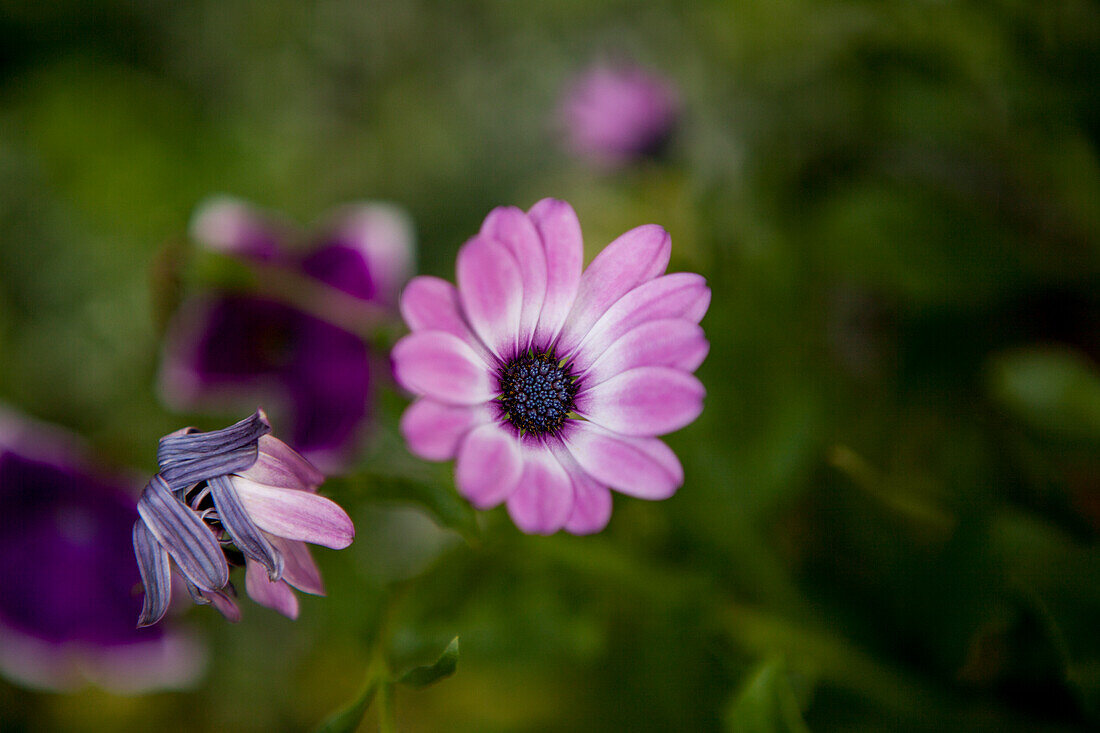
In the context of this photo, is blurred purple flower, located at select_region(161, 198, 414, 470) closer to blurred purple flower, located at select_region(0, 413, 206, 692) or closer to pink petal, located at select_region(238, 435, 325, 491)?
blurred purple flower, located at select_region(0, 413, 206, 692)

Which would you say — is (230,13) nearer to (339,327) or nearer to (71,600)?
(339,327)

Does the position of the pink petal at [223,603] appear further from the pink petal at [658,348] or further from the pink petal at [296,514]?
the pink petal at [658,348]

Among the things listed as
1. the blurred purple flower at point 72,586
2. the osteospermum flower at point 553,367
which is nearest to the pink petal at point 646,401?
the osteospermum flower at point 553,367

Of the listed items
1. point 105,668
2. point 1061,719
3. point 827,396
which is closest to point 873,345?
point 827,396

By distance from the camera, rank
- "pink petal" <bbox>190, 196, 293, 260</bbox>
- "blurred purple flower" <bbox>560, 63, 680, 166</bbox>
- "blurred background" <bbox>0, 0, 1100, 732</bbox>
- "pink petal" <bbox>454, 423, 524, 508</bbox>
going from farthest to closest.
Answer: "blurred purple flower" <bbox>560, 63, 680, 166</bbox>
"pink petal" <bbox>190, 196, 293, 260</bbox>
"blurred background" <bbox>0, 0, 1100, 732</bbox>
"pink petal" <bbox>454, 423, 524, 508</bbox>

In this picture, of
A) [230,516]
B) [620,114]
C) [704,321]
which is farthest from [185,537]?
[620,114]

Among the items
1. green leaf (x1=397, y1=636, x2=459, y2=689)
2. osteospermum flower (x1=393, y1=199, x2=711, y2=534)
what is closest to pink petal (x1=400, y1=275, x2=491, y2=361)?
osteospermum flower (x1=393, y1=199, x2=711, y2=534)
